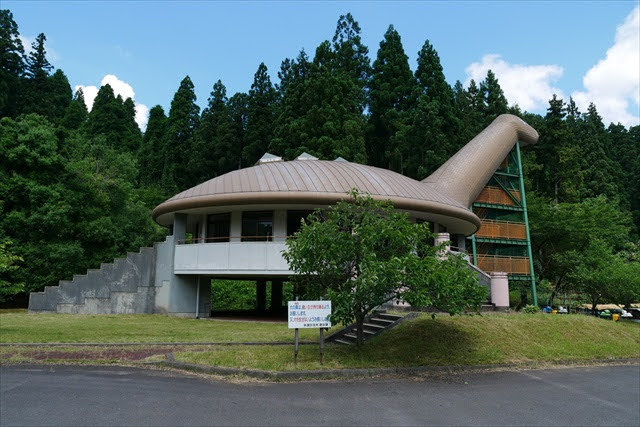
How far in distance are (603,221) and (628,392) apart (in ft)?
94.8

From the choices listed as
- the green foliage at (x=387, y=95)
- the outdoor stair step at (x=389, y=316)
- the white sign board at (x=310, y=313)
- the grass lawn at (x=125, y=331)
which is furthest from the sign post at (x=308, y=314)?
the green foliage at (x=387, y=95)

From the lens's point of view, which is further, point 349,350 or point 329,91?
point 329,91

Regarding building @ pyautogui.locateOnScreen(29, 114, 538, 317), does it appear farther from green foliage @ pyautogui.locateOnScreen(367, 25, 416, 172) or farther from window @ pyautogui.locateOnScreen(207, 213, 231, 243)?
green foliage @ pyautogui.locateOnScreen(367, 25, 416, 172)

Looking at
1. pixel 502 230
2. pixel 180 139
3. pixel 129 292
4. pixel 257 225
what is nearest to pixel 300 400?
pixel 257 225

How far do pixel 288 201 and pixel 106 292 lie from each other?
32.2ft

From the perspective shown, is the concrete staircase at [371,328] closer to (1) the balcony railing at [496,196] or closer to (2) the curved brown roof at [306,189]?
(2) the curved brown roof at [306,189]

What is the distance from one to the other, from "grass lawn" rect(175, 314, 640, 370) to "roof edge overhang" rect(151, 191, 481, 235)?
623cm

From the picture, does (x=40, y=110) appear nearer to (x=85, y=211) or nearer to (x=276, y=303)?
(x=85, y=211)

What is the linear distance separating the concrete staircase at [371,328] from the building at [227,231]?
5076 millimetres

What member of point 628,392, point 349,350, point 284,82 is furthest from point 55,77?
point 628,392

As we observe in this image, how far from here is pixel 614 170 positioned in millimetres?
52750

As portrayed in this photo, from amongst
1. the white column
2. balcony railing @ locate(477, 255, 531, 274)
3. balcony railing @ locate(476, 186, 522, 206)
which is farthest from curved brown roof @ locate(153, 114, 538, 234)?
balcony railing @ locate(476, 186, 522, 206)

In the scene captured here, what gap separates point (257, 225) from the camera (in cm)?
2008

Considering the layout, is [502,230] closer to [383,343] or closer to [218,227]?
[218,227]
